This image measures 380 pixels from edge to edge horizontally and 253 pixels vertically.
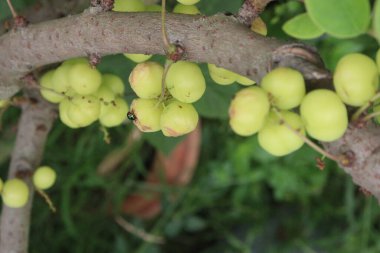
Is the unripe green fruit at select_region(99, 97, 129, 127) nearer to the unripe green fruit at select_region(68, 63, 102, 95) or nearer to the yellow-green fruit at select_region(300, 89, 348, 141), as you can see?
the unripe green fruit at select_region(68, 63, 102, 95)

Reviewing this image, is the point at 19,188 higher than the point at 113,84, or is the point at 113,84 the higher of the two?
the point at 113,84

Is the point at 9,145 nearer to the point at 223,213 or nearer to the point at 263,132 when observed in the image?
the point at 223,213

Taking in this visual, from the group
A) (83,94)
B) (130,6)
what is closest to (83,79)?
(83,94)

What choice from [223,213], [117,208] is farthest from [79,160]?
[223,213]

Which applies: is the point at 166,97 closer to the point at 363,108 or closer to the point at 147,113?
the point at 147,113

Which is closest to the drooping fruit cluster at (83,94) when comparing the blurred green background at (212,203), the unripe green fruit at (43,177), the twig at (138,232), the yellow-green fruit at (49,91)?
the yellow-green fruit at (49,91)

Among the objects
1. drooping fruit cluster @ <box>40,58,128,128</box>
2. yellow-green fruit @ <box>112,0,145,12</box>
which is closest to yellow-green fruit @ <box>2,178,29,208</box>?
drooping fruit cluster @ <box>40,58,128,128</box>

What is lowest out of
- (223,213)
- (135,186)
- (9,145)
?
(223,213)
